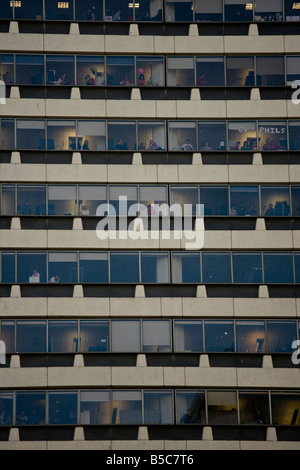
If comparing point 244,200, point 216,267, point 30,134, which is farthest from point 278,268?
point 30,134

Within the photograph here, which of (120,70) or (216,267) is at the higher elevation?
(120,70)

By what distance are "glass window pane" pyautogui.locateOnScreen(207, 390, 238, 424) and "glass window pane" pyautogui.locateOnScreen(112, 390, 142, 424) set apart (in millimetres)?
3556

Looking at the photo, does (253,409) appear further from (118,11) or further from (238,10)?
(118,11)

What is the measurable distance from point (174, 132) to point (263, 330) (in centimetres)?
1149

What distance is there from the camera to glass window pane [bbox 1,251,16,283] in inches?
1890

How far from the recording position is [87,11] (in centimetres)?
5041

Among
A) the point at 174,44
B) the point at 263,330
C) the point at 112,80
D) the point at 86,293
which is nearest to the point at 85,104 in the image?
the point at 112,80

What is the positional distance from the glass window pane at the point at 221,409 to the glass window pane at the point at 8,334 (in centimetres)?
1029

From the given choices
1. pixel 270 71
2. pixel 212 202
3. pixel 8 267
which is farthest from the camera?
pixel 270 71

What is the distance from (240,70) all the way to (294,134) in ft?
14.9

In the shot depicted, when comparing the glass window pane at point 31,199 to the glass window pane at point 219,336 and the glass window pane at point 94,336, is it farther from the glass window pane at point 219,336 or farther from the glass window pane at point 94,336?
the glass window pane at point 219,336

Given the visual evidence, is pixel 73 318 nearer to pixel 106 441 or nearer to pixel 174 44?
pixel 106 441

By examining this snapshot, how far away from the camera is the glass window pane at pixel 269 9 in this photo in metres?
50.8
